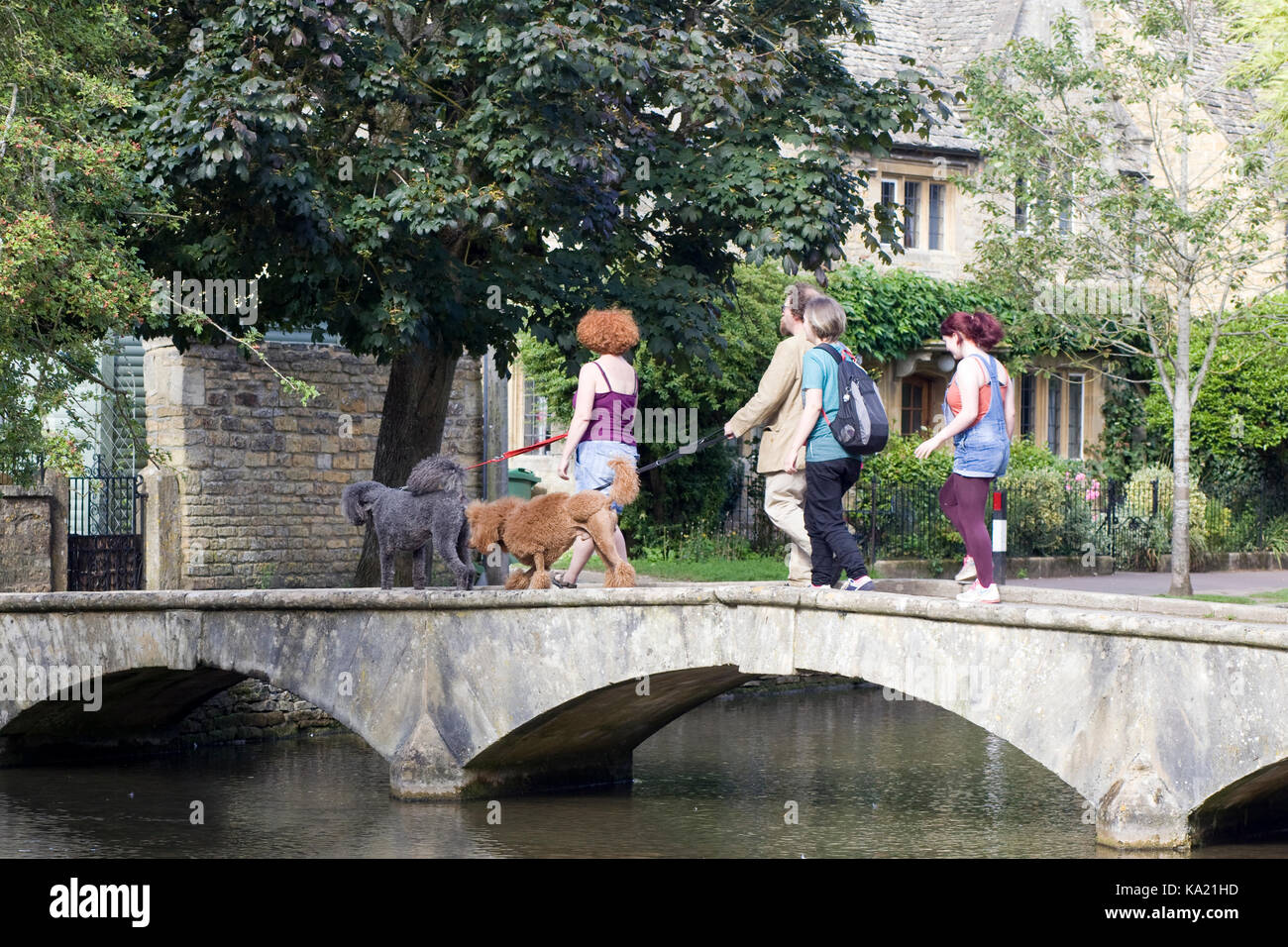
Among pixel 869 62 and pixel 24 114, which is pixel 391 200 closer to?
pixel 24 114

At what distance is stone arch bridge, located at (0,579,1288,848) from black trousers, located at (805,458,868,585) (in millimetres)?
245

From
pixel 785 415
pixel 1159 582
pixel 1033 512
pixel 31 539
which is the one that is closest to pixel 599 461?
pixel 785 415

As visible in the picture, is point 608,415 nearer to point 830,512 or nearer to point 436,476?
point 436,476

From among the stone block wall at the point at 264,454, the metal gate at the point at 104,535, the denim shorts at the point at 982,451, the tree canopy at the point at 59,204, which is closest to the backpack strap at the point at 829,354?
the denim shorts at the point at 982,451

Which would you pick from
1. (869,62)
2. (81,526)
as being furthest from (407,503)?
(869,62)

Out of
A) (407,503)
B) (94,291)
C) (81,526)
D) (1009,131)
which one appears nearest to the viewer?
(407,503)

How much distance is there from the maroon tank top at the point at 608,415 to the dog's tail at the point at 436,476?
0.98 m

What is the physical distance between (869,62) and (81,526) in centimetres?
1628

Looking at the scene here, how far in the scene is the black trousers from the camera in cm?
998

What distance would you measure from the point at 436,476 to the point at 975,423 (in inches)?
132

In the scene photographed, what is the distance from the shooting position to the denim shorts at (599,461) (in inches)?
418

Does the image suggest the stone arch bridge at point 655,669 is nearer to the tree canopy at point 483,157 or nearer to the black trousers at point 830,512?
the black trousers at point 830,512

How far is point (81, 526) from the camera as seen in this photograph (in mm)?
18281

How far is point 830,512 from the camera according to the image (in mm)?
10023
